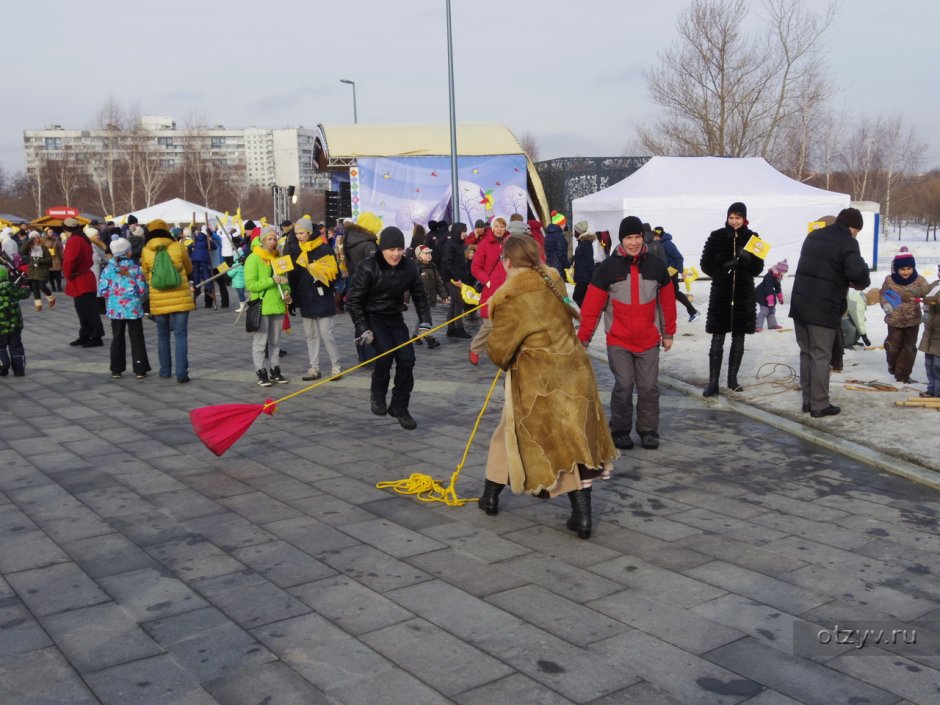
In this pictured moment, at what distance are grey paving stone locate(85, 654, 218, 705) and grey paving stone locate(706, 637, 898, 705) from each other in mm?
2001

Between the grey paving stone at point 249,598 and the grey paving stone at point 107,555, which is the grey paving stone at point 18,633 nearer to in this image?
the grey paving stone at point 107,555

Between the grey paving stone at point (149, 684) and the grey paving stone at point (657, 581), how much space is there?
5.86 ft

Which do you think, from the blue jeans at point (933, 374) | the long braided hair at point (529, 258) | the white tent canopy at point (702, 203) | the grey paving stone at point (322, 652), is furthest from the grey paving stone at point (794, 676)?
the white tent canopy at point (702, 203)

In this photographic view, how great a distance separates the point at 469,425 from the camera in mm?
7977

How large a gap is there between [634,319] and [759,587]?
2.91 metres

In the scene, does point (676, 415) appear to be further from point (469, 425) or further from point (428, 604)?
point (428, 604)

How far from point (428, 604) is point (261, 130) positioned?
666ft

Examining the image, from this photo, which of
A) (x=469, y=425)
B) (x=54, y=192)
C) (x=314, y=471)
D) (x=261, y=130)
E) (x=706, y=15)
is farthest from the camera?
(x=261, y=130)

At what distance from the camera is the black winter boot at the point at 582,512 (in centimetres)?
499

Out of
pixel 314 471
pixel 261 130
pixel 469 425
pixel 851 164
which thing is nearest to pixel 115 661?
pixel 314 471

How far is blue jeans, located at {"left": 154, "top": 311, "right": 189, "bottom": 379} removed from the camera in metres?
10.2

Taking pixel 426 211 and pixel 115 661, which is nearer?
pixel 115 661

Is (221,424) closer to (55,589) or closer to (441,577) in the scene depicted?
(55,589)

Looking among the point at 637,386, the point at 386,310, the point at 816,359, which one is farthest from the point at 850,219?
the point at 386,310
